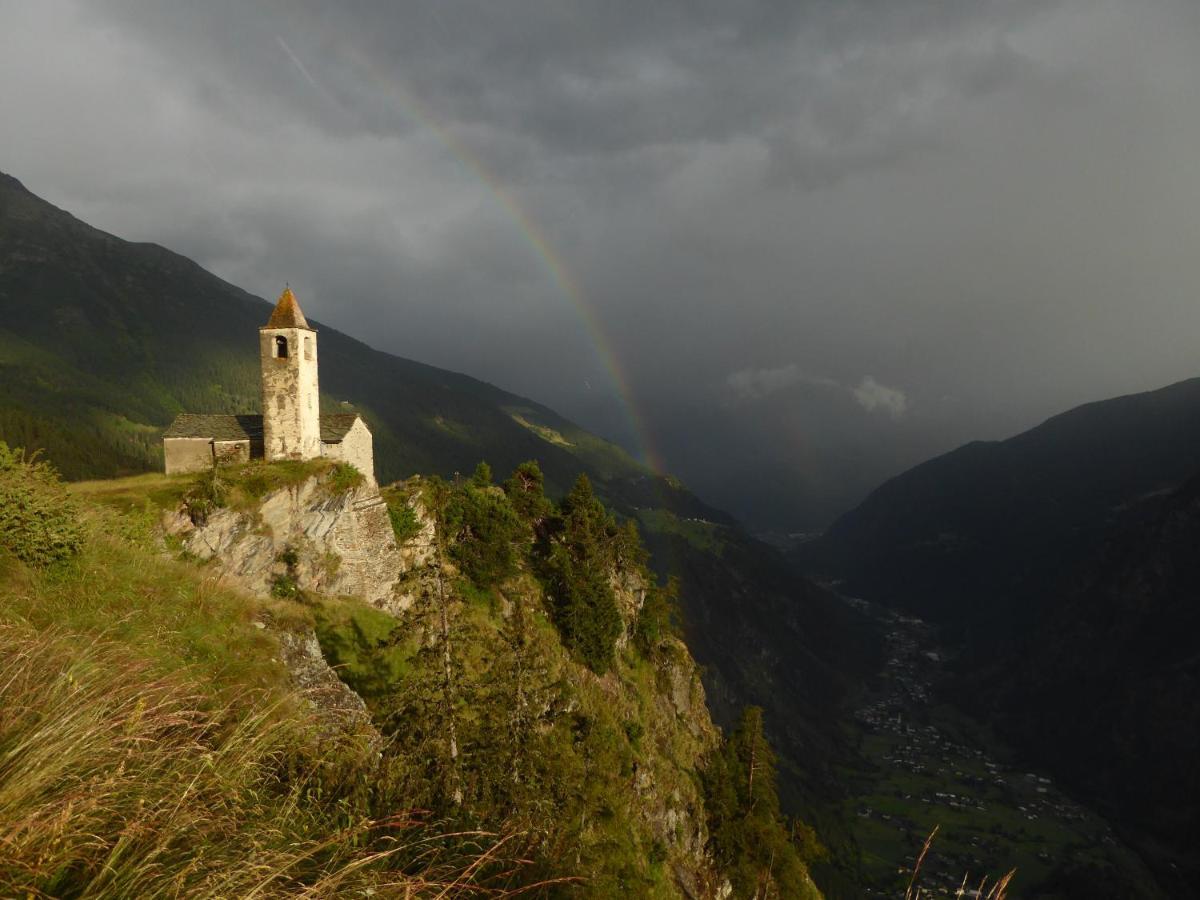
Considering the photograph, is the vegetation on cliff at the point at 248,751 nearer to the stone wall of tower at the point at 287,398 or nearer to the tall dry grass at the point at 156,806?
the tall dry grass at the point at 156,806

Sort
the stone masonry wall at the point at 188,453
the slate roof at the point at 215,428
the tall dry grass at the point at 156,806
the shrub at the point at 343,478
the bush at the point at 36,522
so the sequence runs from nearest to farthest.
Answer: the tall dry grass at the point at 156,806, the bush at the point at 36,522, the shrub at the point at 343,478, the stone masonry wall at the point at 188,453, the slate roof at the point at 215,428

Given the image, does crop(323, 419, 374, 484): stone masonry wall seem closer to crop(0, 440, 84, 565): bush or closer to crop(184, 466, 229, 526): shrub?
crop(184, 466, 229, 526): shrub

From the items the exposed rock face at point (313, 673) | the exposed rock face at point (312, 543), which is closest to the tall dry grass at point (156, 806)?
the exposed rock face at point (313, 673)

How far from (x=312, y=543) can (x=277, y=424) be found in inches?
335

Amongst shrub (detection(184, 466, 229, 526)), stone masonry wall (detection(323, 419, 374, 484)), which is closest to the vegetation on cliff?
shrub (detection(184, 466, 229, 526))

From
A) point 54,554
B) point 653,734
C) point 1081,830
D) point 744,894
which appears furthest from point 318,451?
point 1081,830

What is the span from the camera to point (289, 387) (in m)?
36.2

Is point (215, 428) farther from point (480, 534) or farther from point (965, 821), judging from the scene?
point (965, 821)

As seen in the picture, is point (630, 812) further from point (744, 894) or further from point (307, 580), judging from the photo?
point (307, 580)

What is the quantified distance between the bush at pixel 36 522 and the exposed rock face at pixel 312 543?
15793 mm

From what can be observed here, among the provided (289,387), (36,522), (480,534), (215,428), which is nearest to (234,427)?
(215,428)

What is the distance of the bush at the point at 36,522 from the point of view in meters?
10.8

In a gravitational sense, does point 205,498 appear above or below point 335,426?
below

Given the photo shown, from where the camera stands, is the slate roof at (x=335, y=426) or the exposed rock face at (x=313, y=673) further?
the slate roof at (x=335, y=426)
